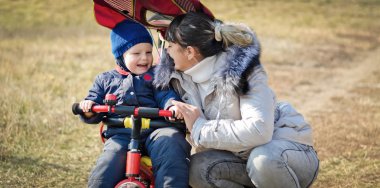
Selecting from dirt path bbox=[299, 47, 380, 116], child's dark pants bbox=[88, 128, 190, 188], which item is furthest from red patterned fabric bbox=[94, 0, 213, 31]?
dirt path bbox=[299, 47, 380, 116]

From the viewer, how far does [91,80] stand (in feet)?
36.2

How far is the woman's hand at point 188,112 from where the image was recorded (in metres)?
4.18

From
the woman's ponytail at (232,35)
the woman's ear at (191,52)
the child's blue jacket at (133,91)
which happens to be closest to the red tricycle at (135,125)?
the child's blue jacket at (133,91)

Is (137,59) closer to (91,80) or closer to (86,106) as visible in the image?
(86,106)

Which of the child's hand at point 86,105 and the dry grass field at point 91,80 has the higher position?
the child's hand at point 86,105

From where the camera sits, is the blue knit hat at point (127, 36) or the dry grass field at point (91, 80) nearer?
the blue knit hat at point (127, 36)

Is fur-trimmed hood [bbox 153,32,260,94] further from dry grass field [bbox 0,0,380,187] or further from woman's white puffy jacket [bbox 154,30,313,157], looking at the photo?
dry grass field [bbox 0,0,380,187]

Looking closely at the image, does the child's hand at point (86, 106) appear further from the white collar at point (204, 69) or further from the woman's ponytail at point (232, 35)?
the woman's ponytail at point (232, 35)

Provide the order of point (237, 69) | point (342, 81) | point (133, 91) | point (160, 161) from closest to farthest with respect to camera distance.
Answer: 1. point (160, 161)
2. point (237, 69)
3. point (133, 91)
4. point (342, 81)

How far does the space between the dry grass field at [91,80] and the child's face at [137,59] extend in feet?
5.85

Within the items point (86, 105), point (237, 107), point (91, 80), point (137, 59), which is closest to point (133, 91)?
point (137, 59)

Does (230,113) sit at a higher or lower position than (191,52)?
lower

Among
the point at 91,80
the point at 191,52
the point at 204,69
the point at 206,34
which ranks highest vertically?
the point at 206,34

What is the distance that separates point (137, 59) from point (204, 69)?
0.53 metres
